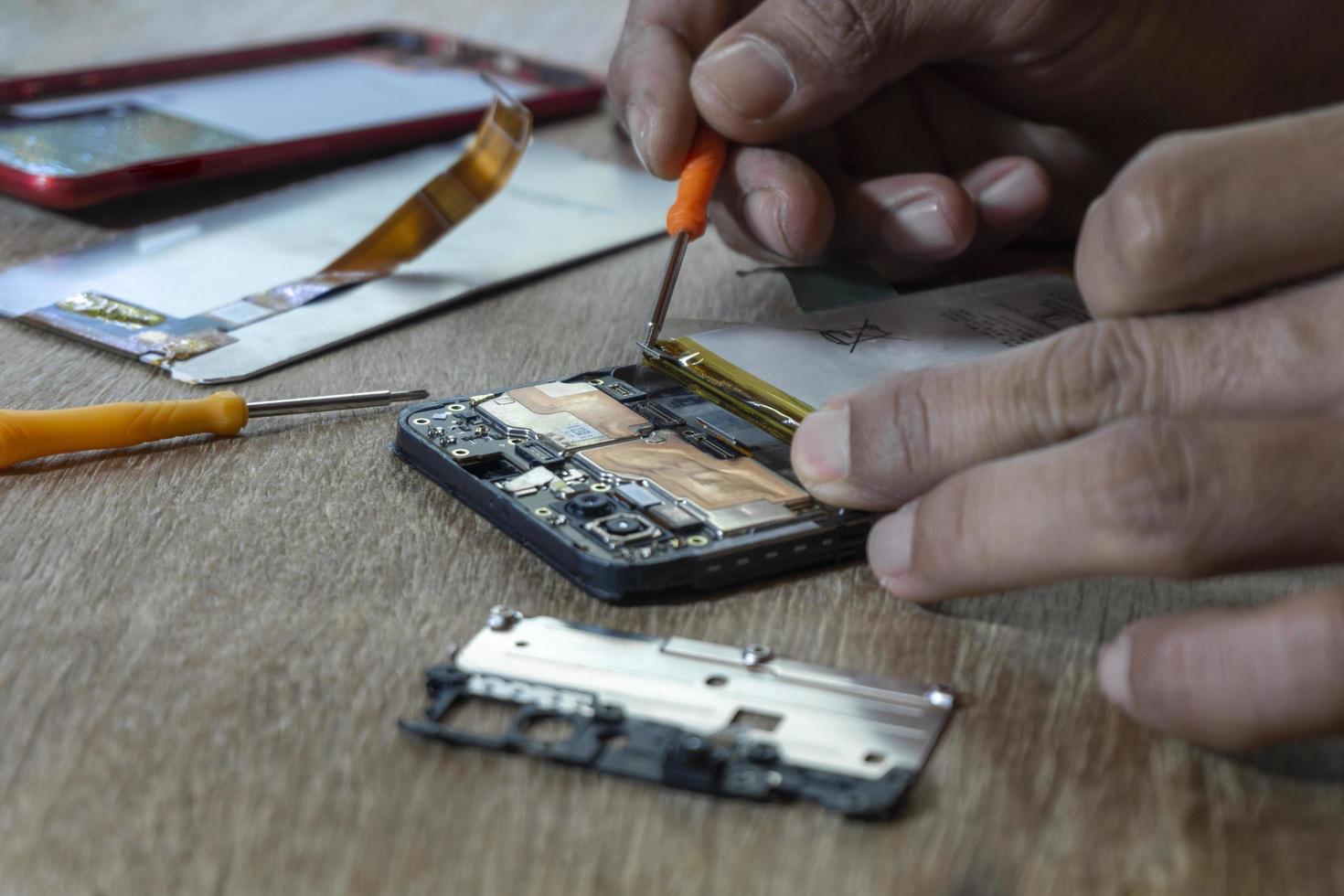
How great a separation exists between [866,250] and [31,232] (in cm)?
73

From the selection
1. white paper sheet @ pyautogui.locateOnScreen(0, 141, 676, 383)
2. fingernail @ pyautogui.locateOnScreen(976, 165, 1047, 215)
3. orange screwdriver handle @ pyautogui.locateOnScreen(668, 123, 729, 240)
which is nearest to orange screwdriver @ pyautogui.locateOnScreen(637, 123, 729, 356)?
orange screwdriver handle @ pyautogui.locateOnScreen(668, 123, 729, 240)

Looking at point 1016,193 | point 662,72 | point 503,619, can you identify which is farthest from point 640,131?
point 503,619

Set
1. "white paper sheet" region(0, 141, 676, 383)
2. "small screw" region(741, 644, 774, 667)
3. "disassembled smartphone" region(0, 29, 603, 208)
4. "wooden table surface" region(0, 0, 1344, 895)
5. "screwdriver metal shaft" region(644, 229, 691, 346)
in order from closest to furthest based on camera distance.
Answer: "wooden table surface" region(0, 0, 1344, 895) → "small screw" region(741, 644, 774, 667) → "screwdriver metal shaft" region(644, 229, 691, 346) → "white paper sheet" region(0, 141, 676, 383) → "disassembled smartphone" region(0, 29, 603, 208)

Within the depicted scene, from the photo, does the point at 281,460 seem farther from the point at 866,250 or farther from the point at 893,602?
the point at 866,250

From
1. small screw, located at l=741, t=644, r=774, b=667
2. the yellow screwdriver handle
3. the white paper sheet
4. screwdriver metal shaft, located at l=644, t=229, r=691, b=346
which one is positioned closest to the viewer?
small screw, located at l=741, t=644, r=774, b=667

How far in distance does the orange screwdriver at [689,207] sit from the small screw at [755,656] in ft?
1.03

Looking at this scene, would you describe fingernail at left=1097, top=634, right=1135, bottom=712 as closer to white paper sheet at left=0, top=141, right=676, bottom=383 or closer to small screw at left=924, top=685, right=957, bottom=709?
small screw at left=924, top=685, right=957, bottom=709

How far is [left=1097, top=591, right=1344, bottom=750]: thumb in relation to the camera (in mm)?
495

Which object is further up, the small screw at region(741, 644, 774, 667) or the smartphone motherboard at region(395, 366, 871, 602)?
the smartphone motherboard at region(395, 366, 871, 602)

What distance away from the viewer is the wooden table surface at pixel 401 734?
1.50 ft

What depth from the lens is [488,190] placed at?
4.03ft

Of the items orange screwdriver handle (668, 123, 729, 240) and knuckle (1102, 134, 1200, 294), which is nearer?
knuckle (1102, 134, 1200, 294)

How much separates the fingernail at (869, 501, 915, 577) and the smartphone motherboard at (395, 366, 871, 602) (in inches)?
1.3

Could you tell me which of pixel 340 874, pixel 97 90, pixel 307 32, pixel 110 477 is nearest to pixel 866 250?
pixel 110 477
